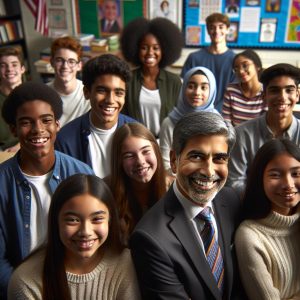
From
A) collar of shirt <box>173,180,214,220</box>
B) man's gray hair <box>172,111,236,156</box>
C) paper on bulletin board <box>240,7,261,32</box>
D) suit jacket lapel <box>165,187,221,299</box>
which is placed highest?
paper on bulletin board <box>240,7,261,32</box>

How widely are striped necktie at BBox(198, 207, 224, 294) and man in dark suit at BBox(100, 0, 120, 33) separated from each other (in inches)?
173

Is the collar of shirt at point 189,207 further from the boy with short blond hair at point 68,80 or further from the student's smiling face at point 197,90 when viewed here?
the boy with short blond hair at point 68,80

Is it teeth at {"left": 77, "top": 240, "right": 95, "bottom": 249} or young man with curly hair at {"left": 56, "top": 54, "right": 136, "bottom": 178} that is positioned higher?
young man with curly hair at {"left": 56, "top": 54, "right": 136, "bottom": 178}

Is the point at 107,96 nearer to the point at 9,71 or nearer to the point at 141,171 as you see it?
the point at 141,171

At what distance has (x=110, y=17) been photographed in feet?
17.2

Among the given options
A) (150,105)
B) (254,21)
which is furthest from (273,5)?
(150,105)

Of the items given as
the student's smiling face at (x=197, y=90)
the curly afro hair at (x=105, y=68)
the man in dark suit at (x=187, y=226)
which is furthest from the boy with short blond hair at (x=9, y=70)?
the man in dark suit at (x=187, y=226)

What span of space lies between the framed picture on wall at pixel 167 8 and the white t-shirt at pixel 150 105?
8.18 ft

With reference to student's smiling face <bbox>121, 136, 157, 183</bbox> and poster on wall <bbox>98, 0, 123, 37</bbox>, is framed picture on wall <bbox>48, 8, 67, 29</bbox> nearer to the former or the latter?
poster on wall <bbox>98, 0, 123, 37</bbox>

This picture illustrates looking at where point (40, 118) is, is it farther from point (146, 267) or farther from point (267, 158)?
point (267, 158)

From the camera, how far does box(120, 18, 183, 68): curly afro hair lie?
9.92ft

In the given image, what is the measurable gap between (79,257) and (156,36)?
2.11m

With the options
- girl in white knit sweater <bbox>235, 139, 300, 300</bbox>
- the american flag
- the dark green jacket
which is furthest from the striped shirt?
the american flag

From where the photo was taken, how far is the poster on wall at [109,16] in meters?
5.17
